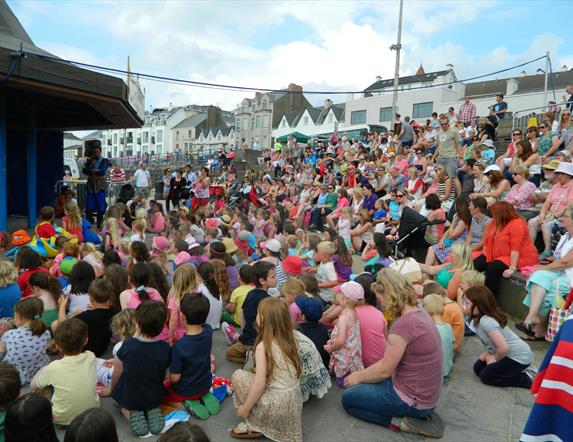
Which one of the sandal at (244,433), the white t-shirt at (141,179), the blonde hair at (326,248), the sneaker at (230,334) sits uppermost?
the white t-shirt at (141,179)

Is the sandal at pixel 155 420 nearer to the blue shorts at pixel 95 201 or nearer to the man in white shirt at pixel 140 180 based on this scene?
the blue shorts at pixel 95 201

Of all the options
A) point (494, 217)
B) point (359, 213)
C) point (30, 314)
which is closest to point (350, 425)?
point (30, 314)

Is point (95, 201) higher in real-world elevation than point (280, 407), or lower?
higher

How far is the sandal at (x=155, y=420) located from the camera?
370cm

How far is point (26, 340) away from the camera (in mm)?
4340

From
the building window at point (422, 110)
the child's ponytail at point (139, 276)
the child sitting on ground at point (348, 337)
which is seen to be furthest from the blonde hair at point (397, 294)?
the building window at point (422, 110)

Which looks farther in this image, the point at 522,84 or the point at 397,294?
the point at 522,84

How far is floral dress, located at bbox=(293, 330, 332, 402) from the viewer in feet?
13.1

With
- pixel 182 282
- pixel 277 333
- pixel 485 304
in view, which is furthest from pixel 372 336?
pixel 182 282

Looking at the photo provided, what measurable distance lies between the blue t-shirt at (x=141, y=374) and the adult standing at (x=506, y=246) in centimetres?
477

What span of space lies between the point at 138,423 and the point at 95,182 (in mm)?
9328

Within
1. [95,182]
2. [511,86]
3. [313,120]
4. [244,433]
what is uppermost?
[511,86]

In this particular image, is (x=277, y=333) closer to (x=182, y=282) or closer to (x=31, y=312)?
(x=182, y=282)

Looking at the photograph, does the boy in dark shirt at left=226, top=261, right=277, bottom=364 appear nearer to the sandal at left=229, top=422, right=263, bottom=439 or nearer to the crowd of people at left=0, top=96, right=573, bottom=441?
the crowd of people at left=0, top=96, right=573, bottom=441
